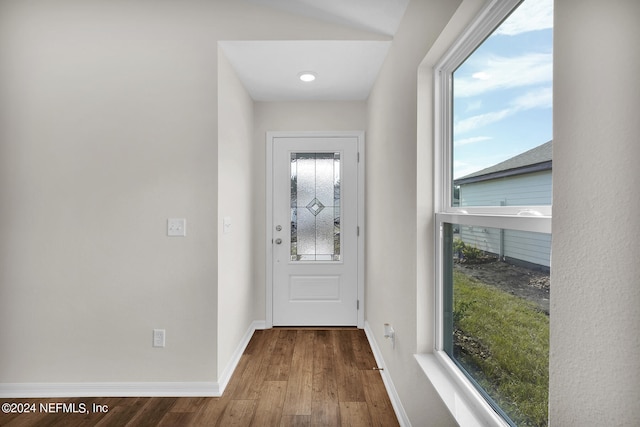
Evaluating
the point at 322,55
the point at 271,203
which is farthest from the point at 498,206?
the point at 271,203

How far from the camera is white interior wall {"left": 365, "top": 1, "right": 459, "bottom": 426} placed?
1485 mm

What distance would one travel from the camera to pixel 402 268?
5.98 feet

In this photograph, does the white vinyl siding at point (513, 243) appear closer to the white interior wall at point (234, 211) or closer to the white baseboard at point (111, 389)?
the white interior wall at point (234, 211)

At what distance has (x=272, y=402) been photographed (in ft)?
6.52

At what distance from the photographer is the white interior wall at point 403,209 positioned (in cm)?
149

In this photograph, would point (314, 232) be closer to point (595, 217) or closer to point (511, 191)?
point (511, 191)

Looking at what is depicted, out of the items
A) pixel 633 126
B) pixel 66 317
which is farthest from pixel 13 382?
pixel 633 126

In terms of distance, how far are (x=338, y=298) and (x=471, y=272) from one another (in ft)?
6.94

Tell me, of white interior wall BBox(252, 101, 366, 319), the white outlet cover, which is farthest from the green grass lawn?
white interior wall BBox(252, 101, 366, 319)

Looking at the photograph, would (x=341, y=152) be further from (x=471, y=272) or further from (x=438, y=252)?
(x=471, y=272)

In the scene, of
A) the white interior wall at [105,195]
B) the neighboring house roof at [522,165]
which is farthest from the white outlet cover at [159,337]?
the neighboring house roof at [522,165]

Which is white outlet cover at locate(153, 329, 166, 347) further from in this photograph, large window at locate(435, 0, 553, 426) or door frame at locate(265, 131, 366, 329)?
large window at locate(435, 0, 553, 426)

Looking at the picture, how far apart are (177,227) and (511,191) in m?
1.80

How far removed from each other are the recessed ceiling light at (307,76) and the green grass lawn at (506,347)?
1.88 metres
